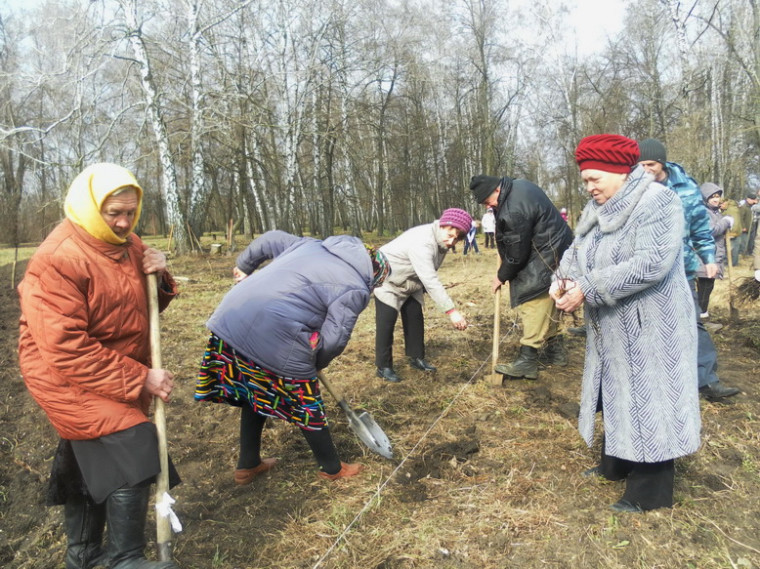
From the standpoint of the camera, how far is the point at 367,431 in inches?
126

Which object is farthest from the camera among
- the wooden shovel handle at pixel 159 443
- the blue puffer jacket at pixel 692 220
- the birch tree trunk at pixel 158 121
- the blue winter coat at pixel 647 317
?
the birch tree trunk at pixel 158 121

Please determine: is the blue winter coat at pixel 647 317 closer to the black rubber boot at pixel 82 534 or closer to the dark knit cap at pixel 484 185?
the dark knit cap at pixel 484 185

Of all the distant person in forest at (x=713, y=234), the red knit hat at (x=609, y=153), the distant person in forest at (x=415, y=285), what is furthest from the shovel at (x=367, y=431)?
the distant person in forest at (x=713, y=234)

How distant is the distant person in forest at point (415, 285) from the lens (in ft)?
13.4

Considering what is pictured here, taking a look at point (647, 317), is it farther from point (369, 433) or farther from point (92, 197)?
point (92, 197)

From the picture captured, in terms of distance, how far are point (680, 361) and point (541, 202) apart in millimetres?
2203

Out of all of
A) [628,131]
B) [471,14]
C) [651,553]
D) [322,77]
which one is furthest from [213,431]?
[628,131]

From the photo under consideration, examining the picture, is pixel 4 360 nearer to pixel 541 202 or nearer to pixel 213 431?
pixel 213 431

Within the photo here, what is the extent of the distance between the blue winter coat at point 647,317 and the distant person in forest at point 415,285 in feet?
5.17

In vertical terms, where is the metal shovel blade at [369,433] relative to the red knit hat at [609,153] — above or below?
below

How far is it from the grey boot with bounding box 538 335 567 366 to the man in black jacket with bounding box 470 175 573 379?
0.37 meters

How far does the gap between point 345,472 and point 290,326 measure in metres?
1.16

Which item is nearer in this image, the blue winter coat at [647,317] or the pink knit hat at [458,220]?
the blue winter coat at [647,317]

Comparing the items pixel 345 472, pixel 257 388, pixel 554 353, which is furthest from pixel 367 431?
pixel 554 353
